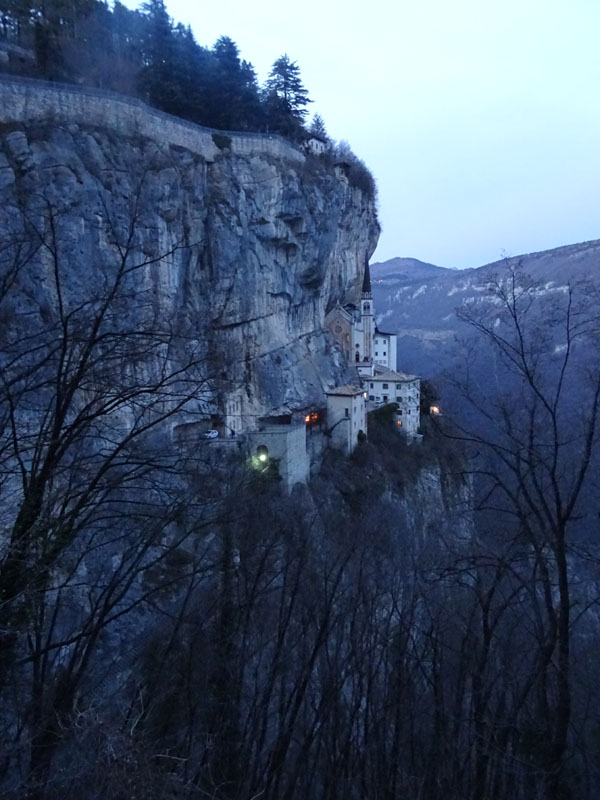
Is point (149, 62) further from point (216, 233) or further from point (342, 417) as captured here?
point (342, 417)

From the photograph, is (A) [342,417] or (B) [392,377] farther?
(B) [392,377]

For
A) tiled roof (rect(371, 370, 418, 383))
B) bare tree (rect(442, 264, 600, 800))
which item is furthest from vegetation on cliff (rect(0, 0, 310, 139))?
bare tree (rect(442, 264, 600, 800))

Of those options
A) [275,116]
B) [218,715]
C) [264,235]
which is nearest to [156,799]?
[218,715]

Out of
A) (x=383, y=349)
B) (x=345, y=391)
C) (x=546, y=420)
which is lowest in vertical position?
(x=345, y=391)

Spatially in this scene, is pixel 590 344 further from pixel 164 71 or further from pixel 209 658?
pixel 164 71

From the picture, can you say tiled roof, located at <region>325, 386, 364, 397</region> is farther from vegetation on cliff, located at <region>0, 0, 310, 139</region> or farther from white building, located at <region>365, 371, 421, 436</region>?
vegetation on cliff, located at <region>0, 0, 310, 139</region>

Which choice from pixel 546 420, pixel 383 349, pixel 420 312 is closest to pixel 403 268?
pixel 420 312
